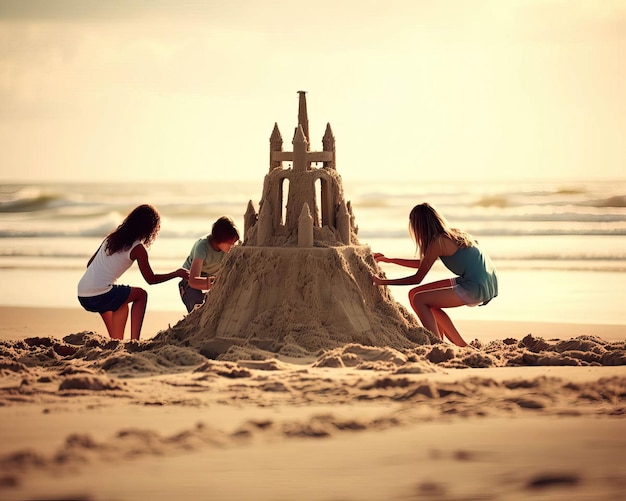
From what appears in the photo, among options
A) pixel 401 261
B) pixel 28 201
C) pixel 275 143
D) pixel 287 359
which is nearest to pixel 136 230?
pixel 275 143

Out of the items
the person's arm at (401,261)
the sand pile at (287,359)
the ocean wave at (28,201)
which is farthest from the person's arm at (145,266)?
the ocean wave at (28,201)

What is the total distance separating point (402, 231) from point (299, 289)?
61.5ft

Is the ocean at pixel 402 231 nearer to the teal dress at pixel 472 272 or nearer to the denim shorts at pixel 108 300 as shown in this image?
the teal dress at pixel 472 272

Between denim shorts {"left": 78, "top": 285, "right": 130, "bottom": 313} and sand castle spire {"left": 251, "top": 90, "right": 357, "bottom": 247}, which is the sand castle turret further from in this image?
denim shorts {"left": 78, "top": 285, "right": 130, "bottom": 313}

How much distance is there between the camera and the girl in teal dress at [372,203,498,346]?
28.9 ft

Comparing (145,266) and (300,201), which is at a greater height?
(300,201)

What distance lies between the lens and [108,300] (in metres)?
9.45

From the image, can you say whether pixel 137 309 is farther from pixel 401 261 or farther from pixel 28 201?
pixel 28 201

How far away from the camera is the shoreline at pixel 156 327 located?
1148 centimetres

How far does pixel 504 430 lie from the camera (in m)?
6.12

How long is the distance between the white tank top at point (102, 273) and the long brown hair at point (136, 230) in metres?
0.09

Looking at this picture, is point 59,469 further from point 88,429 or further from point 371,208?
point 371,208

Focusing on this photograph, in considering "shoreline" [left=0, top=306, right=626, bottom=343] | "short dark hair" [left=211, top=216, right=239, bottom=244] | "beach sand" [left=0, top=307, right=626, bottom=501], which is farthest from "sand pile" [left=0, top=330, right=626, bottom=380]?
"shoreline" [left=0, top=306, right=626, bottom=343]

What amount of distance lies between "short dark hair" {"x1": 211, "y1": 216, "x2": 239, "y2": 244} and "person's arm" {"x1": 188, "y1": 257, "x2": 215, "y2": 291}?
1.07 feet
